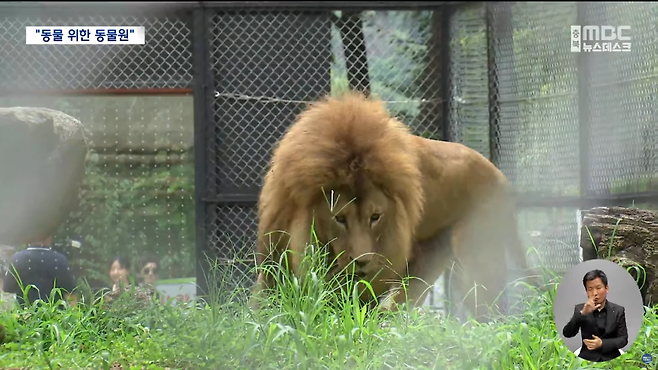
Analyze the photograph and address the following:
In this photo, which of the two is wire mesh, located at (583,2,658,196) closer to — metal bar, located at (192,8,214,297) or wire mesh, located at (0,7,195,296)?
metal bar, located at (192,8,214,297)

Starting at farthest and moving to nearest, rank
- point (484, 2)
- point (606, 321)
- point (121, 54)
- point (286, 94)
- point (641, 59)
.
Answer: point (286, 94)
point (484, 2)
point (121, 54)
point (641, 59)
point (606, 321)

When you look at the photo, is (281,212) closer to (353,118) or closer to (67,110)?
(353,118)

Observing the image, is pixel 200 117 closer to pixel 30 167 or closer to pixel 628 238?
pixel 30 167

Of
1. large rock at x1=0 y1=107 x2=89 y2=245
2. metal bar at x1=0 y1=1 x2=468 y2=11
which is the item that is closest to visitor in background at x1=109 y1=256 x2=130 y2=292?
large rock at x1=0 y1=107 x2=89 y2=245

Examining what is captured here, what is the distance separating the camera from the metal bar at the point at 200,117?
13.5 feet

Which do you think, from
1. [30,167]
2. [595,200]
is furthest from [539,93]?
[30,167]

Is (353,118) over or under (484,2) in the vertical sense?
under

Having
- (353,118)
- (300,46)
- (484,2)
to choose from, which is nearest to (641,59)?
(484,2)

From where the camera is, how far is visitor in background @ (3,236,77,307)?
11.2ft

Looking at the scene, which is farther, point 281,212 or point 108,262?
point 108,262

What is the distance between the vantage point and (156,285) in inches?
144

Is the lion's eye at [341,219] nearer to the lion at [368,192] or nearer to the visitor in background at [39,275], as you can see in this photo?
the lion at [368,192]

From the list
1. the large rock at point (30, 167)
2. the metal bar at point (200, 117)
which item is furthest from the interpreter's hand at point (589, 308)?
the large rock at point (30, 167)

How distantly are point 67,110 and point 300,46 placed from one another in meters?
1.15
